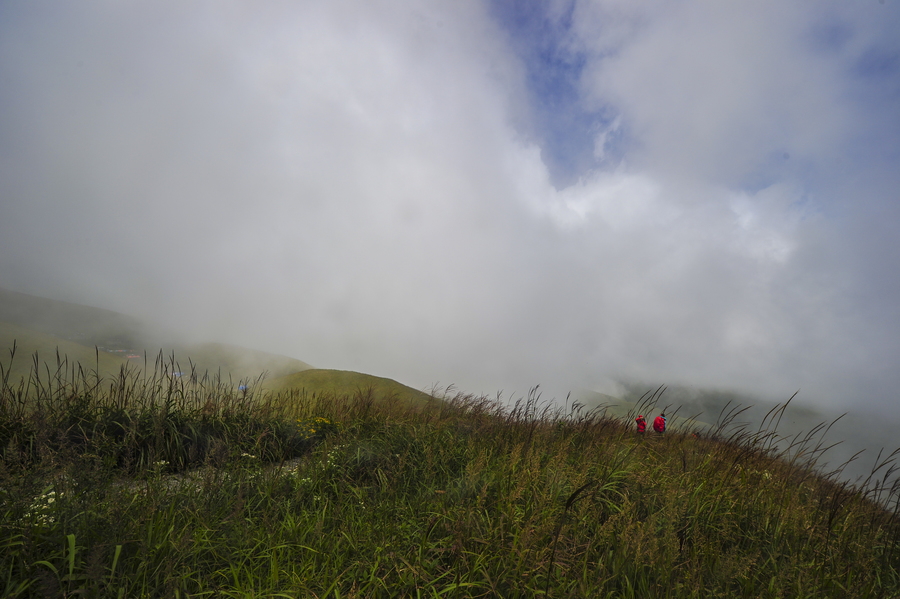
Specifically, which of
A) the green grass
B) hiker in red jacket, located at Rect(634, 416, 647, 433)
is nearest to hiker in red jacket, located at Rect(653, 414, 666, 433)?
the green grass

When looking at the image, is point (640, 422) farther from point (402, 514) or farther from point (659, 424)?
point (402, 514)

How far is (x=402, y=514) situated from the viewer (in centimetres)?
346

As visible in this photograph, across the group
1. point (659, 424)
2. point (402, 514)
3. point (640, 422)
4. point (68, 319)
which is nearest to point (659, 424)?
point (659, 424)

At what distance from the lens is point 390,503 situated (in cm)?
366

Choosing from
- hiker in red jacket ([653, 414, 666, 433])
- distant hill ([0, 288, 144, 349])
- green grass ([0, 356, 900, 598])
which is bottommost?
distant hill ([0, 288, 144, 349])

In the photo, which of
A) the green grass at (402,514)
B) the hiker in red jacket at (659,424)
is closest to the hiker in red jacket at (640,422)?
the green grass at (402,514)

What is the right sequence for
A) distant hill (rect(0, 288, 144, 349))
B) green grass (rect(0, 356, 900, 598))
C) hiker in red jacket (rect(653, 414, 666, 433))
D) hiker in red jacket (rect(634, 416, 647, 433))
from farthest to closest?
distant hill (rect(0, 288, 144, 349)), hiker in red jacket (rect(653, 414, 666, 433)), hiker in red jacket (rect(634, 416, 647, 433)), green grass (rect(0, 356, 900, 598))

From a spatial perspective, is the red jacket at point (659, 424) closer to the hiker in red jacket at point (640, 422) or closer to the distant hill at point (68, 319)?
the hiker in red jacket at point (640, 422)

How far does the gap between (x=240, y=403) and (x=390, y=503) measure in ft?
12.7

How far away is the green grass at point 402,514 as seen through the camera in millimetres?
2482

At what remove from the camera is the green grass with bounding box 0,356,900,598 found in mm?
2482

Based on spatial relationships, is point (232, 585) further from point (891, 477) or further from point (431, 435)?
point (891, 477)

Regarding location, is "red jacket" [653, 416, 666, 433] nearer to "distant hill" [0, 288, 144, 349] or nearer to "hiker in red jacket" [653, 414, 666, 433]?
"hiker in red jacket" [653, 414, 666, 433]

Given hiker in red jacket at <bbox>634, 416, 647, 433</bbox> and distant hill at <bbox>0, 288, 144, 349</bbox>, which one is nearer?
hiker in red jacket at <bbox>634, 416, 647, 433</bbox>
